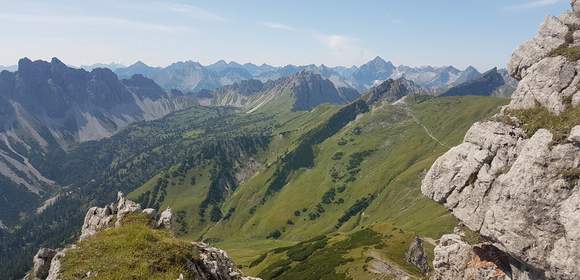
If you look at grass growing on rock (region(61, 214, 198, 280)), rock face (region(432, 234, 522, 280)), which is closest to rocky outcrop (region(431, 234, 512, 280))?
rock face (region(432, 234, 522, 280))

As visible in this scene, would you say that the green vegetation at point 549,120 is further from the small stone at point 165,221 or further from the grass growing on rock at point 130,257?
the small stone at point 165,221

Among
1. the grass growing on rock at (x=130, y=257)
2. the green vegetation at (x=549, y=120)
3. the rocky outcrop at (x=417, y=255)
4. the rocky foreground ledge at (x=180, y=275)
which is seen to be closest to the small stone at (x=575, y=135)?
the green vegetation at (x=549, y=120)

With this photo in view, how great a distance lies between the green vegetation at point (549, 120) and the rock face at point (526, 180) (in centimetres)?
65

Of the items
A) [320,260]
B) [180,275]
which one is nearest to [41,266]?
[180,275]

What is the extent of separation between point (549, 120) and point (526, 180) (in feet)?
27.7

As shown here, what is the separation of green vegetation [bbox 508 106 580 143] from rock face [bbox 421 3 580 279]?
2.13 ft

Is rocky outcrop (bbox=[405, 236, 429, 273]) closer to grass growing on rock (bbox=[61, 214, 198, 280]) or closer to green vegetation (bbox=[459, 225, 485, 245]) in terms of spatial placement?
green vegetation (bbox=[459, 225, 485, 245])

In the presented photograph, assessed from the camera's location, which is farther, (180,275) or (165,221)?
(165,221)

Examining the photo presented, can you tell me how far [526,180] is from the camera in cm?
4706

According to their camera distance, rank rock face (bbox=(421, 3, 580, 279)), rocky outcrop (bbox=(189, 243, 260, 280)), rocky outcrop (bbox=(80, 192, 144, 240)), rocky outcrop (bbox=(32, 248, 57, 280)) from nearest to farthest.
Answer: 1. rocky outcrop (bbox=(189, 243, 260, 280))
2. rock face (bbox=(421, 3, 580, 279))
3. rocky outcrop (bbox=(32, 248, 57, 280))
4. rocky outcrop (bbox=(80, 192, 144, 240))

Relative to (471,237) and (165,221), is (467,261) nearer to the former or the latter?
(471,237)

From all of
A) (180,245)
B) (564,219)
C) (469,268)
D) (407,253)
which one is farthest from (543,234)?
(407,253)

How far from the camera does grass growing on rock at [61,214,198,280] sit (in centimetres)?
3531

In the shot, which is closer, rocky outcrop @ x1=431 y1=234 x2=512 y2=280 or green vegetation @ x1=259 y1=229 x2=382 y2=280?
rocky outcrop @ x1=431 y1=234 x2=512 y2=280
